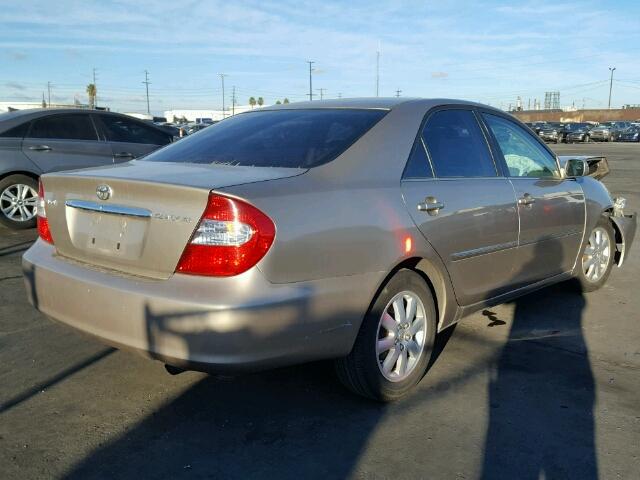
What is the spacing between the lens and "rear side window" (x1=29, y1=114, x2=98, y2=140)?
804cm

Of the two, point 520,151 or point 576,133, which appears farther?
point 576,133

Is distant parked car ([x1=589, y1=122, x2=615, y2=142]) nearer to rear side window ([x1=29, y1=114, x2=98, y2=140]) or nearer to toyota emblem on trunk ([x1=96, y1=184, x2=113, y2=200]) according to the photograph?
rear side window ([x1=29, y1=114, x2=98, y2=140])

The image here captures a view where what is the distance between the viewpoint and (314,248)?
2.74m

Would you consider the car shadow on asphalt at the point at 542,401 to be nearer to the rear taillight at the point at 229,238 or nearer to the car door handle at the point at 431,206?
the car door handle at the point at 431,206

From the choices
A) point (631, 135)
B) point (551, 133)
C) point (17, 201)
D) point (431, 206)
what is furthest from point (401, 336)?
point (631, 135)

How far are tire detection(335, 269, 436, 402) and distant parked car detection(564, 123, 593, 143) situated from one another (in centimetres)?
4696

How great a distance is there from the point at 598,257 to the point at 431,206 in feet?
9.21

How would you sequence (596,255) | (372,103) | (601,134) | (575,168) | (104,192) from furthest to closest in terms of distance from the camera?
(601,134) → (596,255) → (575,168) → (372,103) → (104,192)

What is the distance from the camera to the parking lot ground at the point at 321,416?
2.68 metres

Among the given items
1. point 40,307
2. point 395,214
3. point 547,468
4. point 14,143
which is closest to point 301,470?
point 547,468

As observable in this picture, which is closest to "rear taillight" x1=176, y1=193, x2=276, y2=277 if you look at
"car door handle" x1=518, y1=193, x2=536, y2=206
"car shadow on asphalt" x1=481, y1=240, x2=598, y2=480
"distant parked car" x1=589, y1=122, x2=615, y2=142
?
"car shadow on asphalt" x1=481, y1=240, x2=598, y2=480

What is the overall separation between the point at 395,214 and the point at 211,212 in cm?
101

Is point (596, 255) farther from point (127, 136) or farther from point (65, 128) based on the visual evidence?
point (65, 128)

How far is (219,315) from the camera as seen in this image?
8.30 feet
